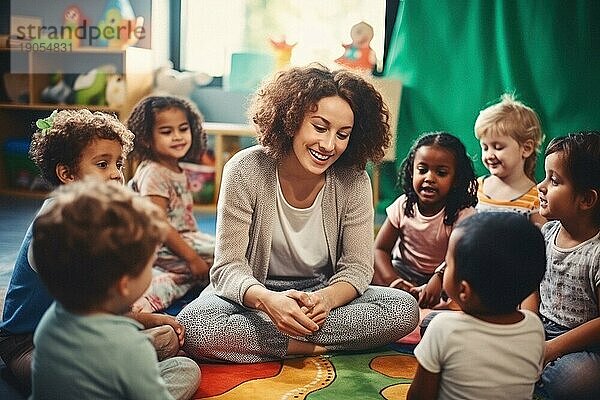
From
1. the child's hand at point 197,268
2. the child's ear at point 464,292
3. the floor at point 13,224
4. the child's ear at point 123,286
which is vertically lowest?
the floor at point 13,224

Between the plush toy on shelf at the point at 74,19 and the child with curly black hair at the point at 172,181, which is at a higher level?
the plush toy on shelf at the point at 74,19

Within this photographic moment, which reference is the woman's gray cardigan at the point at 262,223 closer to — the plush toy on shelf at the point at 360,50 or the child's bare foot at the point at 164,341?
the child's bare foot at the point at 164,341

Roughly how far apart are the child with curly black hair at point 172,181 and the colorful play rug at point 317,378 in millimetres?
636

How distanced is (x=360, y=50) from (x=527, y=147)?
1662 millimetres

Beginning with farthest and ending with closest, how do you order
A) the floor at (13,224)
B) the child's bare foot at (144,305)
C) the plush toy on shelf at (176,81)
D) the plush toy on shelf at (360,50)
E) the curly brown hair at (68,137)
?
the plush toy on shelf at (176,81) < the plush toy on shelf at (360,50) < the floor at (13,224) < the child's bare foot at (144,305) < the curly brown hair at (68,137)

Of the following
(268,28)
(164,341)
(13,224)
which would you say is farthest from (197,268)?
(268,28)

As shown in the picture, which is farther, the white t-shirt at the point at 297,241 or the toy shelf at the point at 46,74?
the toy shelf at the point at 46,74

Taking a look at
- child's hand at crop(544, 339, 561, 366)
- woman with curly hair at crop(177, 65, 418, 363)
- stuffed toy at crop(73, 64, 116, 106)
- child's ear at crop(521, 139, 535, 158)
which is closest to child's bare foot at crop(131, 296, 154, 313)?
woman with curly hair at crop(177, 65, 418, 363)

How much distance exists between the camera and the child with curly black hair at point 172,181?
240 centimetres

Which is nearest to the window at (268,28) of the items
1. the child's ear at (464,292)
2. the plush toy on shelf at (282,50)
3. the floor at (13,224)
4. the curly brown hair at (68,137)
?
the plush toy on shelf at (282,50)

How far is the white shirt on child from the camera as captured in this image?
7.66 ft

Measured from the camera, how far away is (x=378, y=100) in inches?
75.9

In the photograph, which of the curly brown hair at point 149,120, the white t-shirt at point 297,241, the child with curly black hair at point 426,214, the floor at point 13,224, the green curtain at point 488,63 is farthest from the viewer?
the green curtain at point 488,63

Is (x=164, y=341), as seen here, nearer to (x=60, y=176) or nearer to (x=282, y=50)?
(x=60, y=176)
